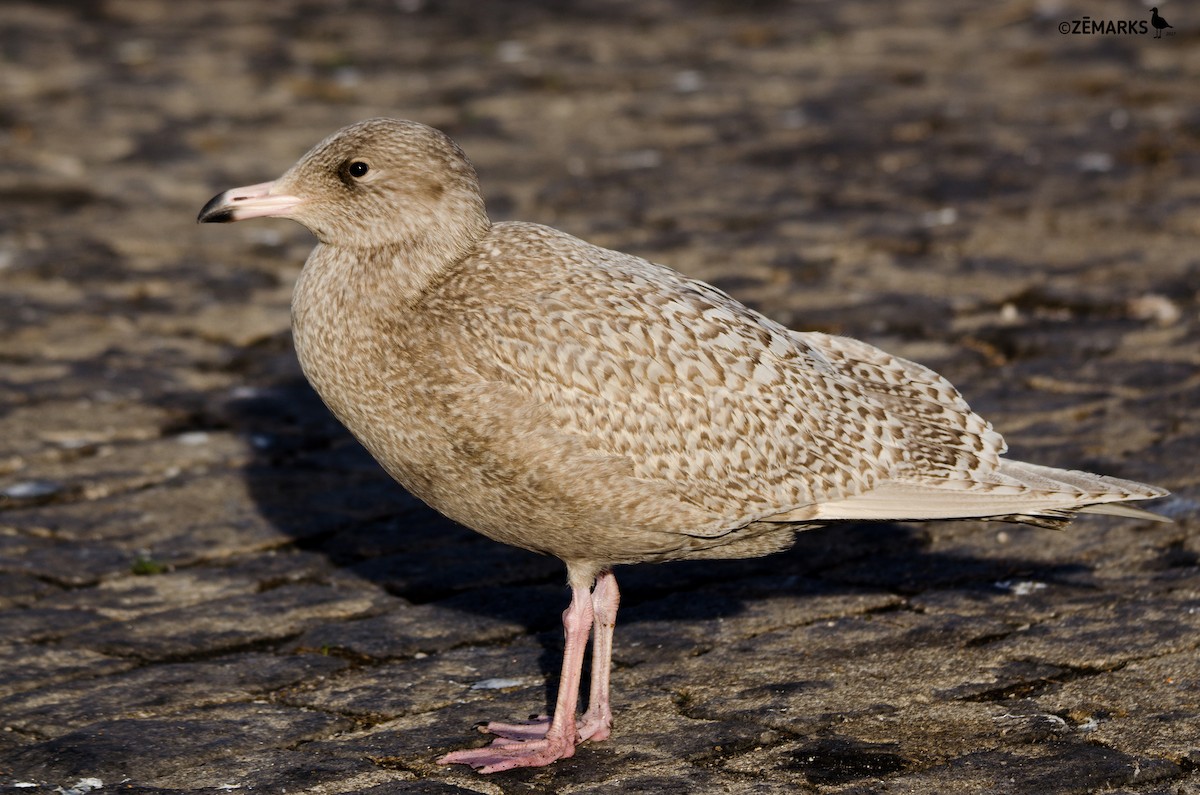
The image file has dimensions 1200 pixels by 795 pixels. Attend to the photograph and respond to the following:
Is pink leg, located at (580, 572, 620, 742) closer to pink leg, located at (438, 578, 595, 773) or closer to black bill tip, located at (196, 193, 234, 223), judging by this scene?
pink leg, located at (438, 578, 595, 773)

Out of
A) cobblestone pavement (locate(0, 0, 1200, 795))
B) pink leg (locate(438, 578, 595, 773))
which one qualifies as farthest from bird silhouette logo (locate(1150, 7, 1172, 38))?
pink leg (locate(438, 578, 595, 773))

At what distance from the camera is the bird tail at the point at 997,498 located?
486cm

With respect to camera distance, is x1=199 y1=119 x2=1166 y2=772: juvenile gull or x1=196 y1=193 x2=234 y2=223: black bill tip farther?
x1=196 y1=193 x2=234 y2=223: black bill tip

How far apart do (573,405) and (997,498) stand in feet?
4.45

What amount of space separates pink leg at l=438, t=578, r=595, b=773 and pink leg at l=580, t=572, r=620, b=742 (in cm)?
5

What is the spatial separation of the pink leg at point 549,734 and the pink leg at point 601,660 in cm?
5

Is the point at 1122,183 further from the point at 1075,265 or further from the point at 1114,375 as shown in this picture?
the point at 1114,375

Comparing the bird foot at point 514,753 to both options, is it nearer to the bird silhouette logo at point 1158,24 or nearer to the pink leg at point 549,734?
the pink leg at point 549,734

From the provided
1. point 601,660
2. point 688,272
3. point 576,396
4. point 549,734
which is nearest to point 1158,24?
point 688,272

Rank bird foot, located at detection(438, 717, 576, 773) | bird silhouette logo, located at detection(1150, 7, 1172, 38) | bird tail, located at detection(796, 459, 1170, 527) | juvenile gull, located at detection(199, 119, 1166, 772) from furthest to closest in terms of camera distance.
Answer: bird silhouette logo, located at detection(1150, 7, 1172, 38), bird tail, located at detection(796, 459, 1170, 527), juvenile gull, located at detection(199, 119, 1166, 772), bird foot, located at detection(438, 717, 576, 773)

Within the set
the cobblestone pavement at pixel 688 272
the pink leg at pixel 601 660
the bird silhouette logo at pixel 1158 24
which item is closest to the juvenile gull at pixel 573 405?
the pink leg at pixel 601 660

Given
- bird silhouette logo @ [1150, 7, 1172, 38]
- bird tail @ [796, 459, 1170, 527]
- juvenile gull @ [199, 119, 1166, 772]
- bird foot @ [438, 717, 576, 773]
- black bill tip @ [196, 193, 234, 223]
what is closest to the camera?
bird foot @ [438, 717, 576, 773]

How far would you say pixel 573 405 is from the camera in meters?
4.71

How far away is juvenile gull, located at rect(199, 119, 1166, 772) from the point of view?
468 centimetres
